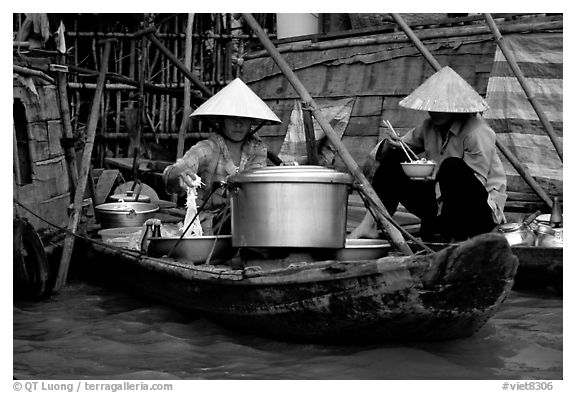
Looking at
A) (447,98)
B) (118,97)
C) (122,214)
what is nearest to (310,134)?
(447,98)

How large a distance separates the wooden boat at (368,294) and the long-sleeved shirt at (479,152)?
1.02 meters

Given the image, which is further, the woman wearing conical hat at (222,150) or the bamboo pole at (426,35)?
the bamboo pole at (426,35)

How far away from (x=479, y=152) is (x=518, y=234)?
3.16ft

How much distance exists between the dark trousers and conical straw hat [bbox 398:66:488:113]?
0.29m

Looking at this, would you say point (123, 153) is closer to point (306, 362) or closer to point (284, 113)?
point (284, 113)

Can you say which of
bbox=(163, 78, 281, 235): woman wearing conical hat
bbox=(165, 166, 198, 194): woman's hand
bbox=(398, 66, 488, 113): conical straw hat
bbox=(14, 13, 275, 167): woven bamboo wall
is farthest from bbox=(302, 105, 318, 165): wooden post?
bbox=(14, 13, 275, 167): woven bamboo wall

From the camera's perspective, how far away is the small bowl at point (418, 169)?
15.9ft

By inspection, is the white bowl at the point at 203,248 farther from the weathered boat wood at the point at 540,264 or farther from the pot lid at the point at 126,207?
the weathered boat wood at the point at 540,264

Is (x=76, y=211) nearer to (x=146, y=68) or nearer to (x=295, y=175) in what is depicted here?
(x=295, y=175)

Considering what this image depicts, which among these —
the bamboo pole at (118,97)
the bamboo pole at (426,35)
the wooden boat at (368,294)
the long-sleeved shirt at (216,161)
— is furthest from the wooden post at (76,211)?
the bamboo pole at (118,97)

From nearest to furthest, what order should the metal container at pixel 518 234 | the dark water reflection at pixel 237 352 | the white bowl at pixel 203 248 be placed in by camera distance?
1. the dark water reflection at pixel 237 352
2. the white bowl at pixel 203 248
3. the metal container at pixel 518 234

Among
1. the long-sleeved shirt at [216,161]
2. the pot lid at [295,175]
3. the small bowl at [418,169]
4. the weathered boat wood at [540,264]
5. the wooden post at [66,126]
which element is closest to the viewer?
the pot lid at [295,175]

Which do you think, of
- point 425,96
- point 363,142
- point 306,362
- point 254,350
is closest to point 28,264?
point 254,350

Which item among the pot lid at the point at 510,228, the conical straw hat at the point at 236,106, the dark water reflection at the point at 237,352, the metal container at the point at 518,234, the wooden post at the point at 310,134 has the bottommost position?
the dark water reflection at the point at 237,352
